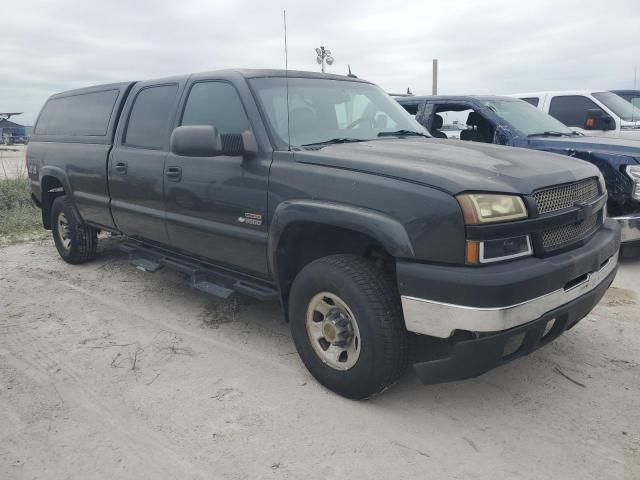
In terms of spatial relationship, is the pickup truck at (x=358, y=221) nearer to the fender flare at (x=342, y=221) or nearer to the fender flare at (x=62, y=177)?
the fender flare at (x=342, y=221)

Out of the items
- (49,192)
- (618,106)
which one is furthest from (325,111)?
(618,106)

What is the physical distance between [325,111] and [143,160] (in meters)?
1.58

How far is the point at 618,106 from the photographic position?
7.81 meters

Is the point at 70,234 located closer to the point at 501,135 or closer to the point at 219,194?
the point at 219,194

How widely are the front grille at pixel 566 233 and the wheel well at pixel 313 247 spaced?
80cm

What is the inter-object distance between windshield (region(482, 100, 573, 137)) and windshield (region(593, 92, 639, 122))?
1506mm

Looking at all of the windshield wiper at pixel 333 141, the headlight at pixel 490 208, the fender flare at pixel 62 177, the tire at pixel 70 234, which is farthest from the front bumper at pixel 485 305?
the tire at pixel 70 234

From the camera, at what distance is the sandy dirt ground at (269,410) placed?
2477 millimetres

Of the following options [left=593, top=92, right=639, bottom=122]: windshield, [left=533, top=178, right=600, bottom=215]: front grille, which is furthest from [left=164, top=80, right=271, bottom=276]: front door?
[left=593, top=92, right=639, bottom=122]: windshield

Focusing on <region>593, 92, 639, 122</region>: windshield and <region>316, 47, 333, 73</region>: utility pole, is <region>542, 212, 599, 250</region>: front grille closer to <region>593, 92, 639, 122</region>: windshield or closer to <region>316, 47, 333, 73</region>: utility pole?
<region>316, 47, 333, 73</region>: utility pole

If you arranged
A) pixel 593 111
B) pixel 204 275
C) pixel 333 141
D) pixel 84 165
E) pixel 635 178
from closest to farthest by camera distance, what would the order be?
pixel 333 141 < pixel 204 275 < pixel 84 165 < pixel 635 178 < pixel 593 111

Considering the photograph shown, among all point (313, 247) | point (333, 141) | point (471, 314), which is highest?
point (333, 141)

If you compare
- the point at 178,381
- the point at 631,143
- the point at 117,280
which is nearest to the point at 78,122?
the point at 117,280

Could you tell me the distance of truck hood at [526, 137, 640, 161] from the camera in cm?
541
